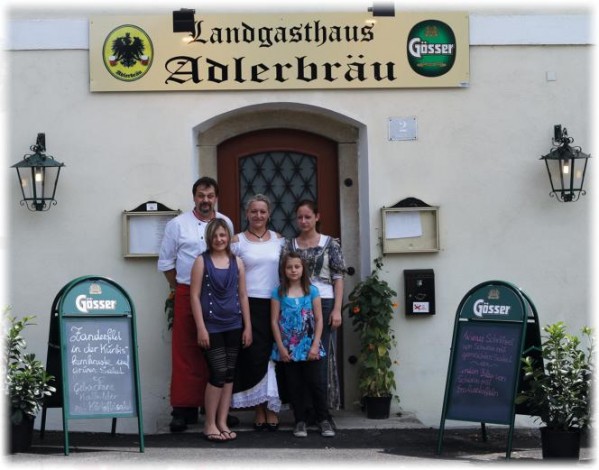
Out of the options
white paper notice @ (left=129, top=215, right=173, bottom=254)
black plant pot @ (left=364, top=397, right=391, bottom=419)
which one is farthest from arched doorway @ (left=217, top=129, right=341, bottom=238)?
black plant pot @ (left=364, top=397, right=391, bottom=419)

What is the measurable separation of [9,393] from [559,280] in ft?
15.5

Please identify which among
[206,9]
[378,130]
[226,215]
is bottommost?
[226,215]

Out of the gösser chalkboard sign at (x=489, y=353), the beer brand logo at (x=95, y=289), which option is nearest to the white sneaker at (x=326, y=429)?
the gösser chalkboard sign at (x=489, y=353)

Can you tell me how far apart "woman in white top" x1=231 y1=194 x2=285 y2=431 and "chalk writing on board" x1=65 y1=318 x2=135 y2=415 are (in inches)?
41.1

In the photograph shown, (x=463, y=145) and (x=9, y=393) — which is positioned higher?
(x=463, y=145)

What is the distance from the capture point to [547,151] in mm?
9758

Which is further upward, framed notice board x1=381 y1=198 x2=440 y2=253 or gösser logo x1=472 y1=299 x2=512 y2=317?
framed notice board x1=381 y1=198 x2=440 y2=253

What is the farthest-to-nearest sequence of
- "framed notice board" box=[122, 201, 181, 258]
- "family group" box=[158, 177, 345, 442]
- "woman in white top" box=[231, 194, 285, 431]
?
"framed notice board" box=[122, 201, 181, 258], "woman in white top" box=[231, 194, 285, 431], "family group" box=[158, 177, 345, 442]

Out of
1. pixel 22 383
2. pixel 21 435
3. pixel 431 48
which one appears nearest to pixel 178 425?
pixel 21 435

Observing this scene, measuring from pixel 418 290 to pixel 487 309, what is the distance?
1.46 metres

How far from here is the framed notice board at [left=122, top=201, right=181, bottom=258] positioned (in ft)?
31.2

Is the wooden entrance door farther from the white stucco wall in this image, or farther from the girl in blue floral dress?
the girl in blue floral dress

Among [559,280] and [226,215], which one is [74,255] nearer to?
[226,215]

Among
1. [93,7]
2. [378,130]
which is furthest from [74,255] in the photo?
[378,130]
